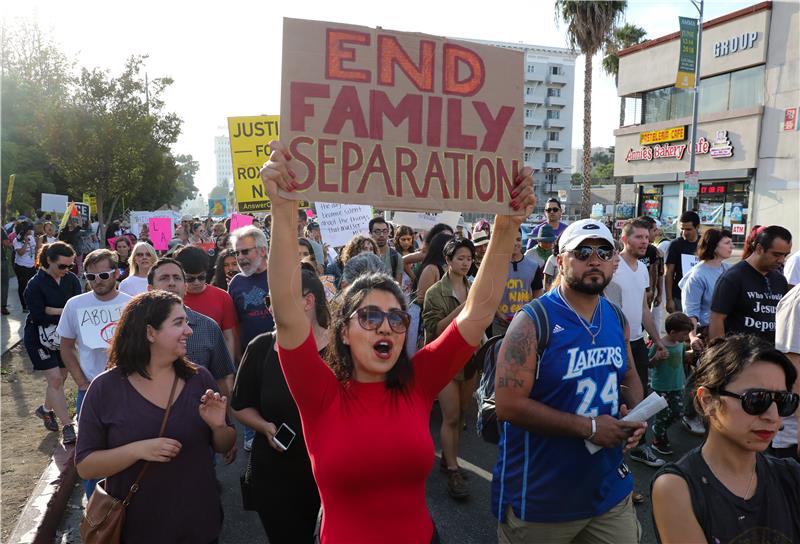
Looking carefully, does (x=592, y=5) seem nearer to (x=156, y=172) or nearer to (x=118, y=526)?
(x=156, y=172)

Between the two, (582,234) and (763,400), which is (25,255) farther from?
(763,400)

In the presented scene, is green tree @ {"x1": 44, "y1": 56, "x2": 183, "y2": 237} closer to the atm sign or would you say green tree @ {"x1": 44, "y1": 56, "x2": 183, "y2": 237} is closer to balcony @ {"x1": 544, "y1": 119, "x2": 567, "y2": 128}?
the atm sign

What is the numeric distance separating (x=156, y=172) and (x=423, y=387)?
99.0 ft

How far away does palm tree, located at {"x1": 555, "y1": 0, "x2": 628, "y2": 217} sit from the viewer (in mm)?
26125

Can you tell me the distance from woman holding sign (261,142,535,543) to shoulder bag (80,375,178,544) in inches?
40.2

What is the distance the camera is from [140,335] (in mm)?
2836

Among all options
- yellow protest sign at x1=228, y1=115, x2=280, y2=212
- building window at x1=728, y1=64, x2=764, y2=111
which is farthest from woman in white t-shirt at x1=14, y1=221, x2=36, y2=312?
building window at x1=728, y1=64, x2=764, y2=111

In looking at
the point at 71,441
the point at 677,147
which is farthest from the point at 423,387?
the point at 677,147

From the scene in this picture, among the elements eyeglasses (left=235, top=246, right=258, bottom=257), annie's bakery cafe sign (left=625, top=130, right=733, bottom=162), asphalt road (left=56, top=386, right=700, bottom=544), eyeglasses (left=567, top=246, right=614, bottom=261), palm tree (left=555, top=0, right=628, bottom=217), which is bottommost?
asphalt road (left=56, top=386, right=700, bottom=544)

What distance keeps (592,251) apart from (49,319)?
5392 mm

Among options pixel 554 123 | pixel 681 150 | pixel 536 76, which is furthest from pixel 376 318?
pixel 554 123

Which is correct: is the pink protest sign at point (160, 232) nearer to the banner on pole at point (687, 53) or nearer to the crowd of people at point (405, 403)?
the crowd of people at point (405, 403)

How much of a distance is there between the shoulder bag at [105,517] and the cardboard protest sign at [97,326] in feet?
5.56

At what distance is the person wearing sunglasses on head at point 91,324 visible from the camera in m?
A: 4.14
